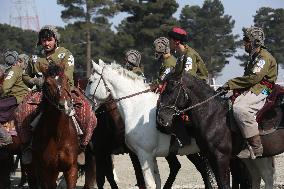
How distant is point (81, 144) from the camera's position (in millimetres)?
9172

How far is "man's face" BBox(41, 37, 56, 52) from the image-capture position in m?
9.42

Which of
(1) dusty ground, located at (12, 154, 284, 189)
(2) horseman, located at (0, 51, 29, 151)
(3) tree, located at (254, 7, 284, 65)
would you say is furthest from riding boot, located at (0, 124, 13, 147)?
(3) tree, located at (254, 7, 284, 65)

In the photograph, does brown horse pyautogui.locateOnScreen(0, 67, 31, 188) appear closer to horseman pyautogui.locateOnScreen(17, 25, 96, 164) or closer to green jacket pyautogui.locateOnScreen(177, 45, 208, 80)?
horseman pyautogui.locateOnScreen(17, 25, 96, 164)

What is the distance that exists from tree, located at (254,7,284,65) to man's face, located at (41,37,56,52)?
5075 centimetres

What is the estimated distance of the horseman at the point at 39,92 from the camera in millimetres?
9141

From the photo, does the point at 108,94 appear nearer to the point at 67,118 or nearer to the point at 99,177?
the point at 99,177

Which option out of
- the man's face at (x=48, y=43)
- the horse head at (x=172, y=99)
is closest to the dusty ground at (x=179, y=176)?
the horse head at (x=172, y=99)

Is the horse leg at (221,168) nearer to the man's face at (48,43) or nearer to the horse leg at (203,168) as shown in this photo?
the horse leg at (203,168)

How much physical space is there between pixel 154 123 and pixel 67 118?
2.17 m

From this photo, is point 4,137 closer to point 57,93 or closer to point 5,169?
point 5,169

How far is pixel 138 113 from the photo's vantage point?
10.4 meters

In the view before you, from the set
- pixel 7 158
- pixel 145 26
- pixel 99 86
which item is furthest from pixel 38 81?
pixel 145 26

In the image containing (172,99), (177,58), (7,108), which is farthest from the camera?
(7,108)

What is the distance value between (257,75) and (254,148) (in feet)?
3.92
